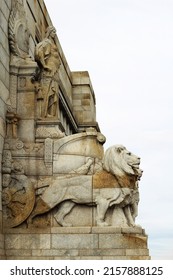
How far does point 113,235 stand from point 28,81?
5028 millimetres

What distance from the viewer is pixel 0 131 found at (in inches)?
645

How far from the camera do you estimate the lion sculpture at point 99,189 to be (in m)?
15.9

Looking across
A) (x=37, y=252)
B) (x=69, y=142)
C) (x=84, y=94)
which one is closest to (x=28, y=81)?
(x=69, y=142)

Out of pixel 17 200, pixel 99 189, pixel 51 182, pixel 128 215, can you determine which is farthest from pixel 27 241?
pixel 128 215

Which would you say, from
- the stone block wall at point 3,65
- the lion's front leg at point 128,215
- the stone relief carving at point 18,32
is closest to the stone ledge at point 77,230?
the lion's front leg at point 128,215

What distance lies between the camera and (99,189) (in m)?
16.0

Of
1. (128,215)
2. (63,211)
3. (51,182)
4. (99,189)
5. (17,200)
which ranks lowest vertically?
(128,215)

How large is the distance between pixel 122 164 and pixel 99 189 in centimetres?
88

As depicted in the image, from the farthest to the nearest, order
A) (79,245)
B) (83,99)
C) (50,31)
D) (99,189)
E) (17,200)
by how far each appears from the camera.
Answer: (83,99) < (50,31) < (17,200) < (99,189) < (79,245)

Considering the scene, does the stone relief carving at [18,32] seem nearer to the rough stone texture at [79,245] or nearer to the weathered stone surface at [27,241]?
the weathered stone surface at [27,241]

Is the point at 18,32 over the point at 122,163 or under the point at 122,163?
over

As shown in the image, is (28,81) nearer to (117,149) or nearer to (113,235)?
(117,149)

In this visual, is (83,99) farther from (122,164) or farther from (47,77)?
(122,164)

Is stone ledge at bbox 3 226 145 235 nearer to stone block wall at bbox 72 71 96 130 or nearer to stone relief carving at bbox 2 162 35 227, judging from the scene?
stone relief carving at bbox 2 162 35 227
